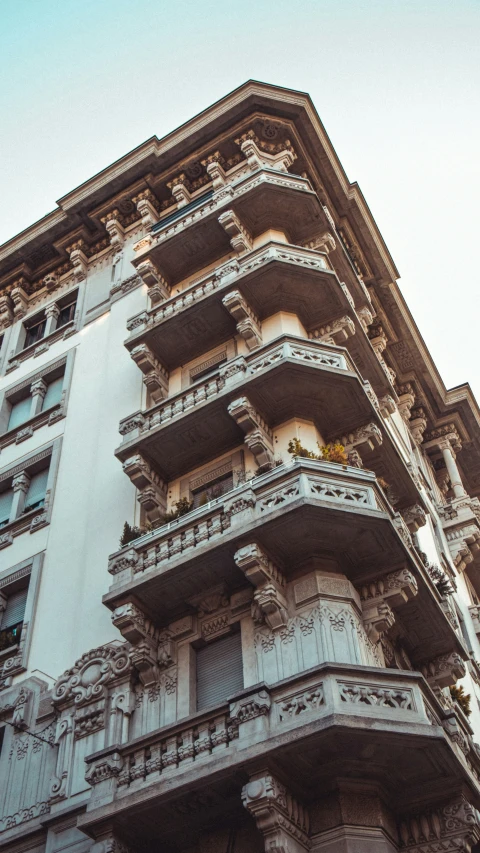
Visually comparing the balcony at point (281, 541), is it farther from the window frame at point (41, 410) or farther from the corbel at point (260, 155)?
the corbel at point (260, 155)

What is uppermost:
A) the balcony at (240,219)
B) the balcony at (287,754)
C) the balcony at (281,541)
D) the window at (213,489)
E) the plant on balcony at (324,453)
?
the balcony at (240,219)

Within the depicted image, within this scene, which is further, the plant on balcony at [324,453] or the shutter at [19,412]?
the shutter at [19,412]

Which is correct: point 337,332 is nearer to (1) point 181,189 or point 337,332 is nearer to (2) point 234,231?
(2) point 234,231

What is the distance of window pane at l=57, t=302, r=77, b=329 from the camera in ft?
102

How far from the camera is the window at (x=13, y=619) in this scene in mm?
21547

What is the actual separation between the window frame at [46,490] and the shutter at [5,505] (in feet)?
0.86

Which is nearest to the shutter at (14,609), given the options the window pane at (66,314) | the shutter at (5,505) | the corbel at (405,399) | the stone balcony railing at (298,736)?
the shutter at (5,505)

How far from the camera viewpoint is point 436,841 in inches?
582

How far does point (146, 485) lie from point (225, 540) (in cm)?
442

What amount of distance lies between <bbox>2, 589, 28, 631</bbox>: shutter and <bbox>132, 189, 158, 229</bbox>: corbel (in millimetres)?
13353

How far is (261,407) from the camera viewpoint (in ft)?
68.4

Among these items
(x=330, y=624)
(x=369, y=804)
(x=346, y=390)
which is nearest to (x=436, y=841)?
(x=369, y=804)

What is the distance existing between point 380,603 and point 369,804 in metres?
3.96

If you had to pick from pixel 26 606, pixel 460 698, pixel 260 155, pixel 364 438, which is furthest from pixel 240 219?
pixel 460 698
